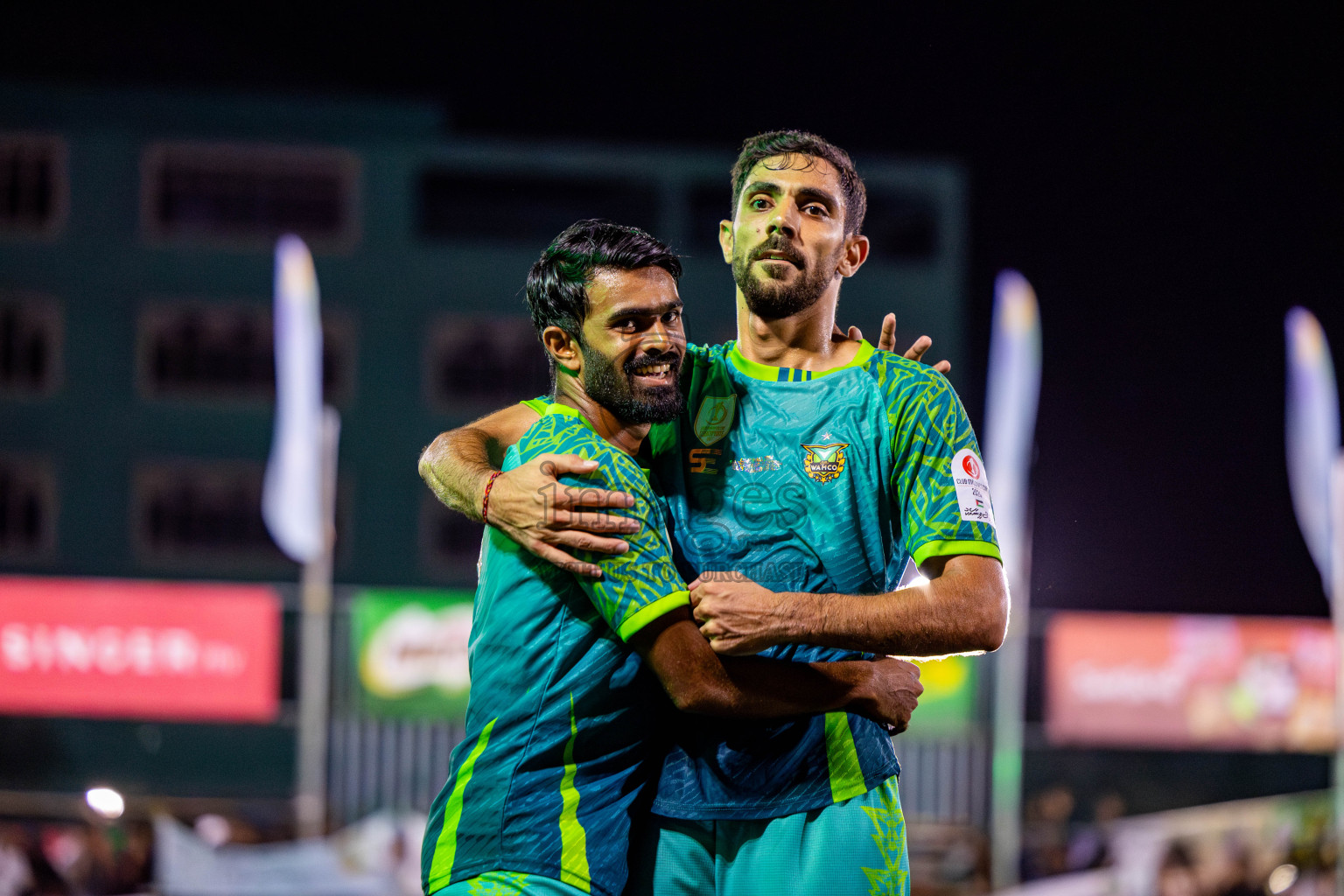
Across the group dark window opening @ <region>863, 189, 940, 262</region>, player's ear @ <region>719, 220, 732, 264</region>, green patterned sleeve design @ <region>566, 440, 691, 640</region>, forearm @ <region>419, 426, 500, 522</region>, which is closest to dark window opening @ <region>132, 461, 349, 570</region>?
dark window opening @ <region>863, 189, 940, 262</region>

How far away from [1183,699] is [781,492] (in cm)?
1459

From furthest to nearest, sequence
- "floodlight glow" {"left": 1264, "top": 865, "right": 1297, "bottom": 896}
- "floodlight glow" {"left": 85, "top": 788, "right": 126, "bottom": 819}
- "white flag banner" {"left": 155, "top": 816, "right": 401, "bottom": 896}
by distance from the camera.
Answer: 1. "floodlight glow" {"left": 1264, "top": 865, "right": 1297, "bottom": 896}
2. "white flag banner" {"left": 155, "top": 816, "right": 401, "bottom": 896}
3. "floodlight glow" {"left": 85, "top": 788, "right": 126, "bottom": 819}

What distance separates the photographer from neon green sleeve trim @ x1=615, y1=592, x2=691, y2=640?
274 cm

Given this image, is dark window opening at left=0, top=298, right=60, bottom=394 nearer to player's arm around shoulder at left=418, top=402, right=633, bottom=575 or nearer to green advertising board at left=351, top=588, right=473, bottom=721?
green advertising board at left=351, top=588, right=473, bottom=721

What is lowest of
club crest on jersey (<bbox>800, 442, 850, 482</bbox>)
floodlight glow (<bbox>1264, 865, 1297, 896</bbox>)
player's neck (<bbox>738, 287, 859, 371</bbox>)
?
floodlight glow (<bbox>1264, 865, 1297, 896</bbox>)

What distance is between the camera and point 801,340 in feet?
10.7

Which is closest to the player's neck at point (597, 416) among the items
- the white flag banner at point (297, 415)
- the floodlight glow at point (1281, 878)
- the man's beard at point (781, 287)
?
the man's beard at point (781, 287)

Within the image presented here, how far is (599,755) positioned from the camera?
2.91 m

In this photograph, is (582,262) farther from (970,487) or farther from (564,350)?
(970,487)

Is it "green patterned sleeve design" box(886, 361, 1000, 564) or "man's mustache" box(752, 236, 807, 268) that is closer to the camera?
"green patterned sleeve design" box(886, 361, 1000, 564)

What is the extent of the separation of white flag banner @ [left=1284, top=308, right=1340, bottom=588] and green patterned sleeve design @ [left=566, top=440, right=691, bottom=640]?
14.9 m

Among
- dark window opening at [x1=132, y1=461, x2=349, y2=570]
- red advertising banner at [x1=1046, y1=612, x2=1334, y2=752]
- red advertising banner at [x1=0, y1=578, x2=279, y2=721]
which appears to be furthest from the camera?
dark window opening at [x1=132, y1=461, x2=349, y2=570]

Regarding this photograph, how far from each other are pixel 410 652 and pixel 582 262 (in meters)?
14.0

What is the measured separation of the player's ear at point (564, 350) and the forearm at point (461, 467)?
278 millimetres
